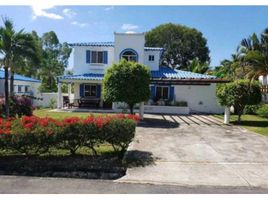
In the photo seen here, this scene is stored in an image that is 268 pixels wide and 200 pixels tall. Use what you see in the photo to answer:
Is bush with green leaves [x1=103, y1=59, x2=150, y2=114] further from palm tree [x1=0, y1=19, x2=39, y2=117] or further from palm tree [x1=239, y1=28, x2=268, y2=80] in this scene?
palm tree [x1=239, y1=28, x2=268, y2=80]

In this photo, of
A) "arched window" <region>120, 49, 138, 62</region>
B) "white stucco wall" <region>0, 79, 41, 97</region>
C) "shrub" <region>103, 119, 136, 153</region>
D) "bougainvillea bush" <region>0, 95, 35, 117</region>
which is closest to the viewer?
"shrub" <region>103, 119, 136, 153</region>

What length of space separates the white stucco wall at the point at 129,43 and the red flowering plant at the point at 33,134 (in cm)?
1866

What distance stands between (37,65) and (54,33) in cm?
4041

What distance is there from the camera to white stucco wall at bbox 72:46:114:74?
27.4 m

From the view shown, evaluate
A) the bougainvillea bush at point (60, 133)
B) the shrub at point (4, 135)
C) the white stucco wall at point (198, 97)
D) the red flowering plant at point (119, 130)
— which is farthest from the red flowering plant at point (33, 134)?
the white stucco wall at point (198, 97)

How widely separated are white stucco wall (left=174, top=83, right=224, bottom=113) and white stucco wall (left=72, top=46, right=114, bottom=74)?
6.79 meters

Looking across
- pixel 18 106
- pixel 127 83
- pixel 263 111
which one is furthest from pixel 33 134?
pixel 263 111

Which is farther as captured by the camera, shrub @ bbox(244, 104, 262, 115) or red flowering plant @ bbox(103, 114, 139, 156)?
shrub @ bbox(244, 104, 262, 115)

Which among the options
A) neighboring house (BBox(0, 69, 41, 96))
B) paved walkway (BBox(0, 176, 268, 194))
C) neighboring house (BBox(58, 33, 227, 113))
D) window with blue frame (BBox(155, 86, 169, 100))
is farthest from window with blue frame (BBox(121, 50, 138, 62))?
paved walkway (BBox(0, 176, 268, 194))

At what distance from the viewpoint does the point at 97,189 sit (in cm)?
629

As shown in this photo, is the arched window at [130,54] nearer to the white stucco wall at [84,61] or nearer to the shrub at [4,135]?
the white stucco wall at [84,61]

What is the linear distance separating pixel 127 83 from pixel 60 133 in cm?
943

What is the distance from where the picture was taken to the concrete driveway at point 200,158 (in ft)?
23.3
